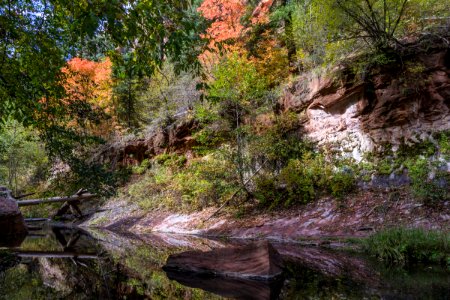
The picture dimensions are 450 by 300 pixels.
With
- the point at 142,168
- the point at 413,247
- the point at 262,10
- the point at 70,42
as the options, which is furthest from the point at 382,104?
the point at 142,168

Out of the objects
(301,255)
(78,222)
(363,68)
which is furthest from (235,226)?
(78,222)

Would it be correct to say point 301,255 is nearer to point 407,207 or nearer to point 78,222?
point 407,207

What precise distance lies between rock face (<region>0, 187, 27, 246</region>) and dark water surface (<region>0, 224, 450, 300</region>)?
480 centimetres

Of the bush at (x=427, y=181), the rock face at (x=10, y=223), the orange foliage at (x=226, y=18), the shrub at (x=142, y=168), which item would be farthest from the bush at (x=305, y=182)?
the shrub at (x=142, y=168)

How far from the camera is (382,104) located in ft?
41.4

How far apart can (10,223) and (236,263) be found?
11365mm

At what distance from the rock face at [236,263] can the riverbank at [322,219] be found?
4153 mm

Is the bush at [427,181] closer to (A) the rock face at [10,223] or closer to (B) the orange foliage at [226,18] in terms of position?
(B) the orange foliage at [226,18]

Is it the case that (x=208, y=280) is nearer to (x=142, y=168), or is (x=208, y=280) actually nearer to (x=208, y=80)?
(x=208, y=80)

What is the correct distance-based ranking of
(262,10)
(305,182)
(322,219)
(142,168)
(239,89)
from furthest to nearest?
1. (142,168)
2. (262,10)
3. (239,89)
4. (305,182)
5. (322,219)

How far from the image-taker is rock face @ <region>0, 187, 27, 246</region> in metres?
12.8

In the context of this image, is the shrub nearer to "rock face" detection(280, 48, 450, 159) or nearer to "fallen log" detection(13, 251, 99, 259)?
"rock face" detection(280, 48, 450, 159)

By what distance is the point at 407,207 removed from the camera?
32.0ft

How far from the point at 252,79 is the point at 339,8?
13.3 ft
